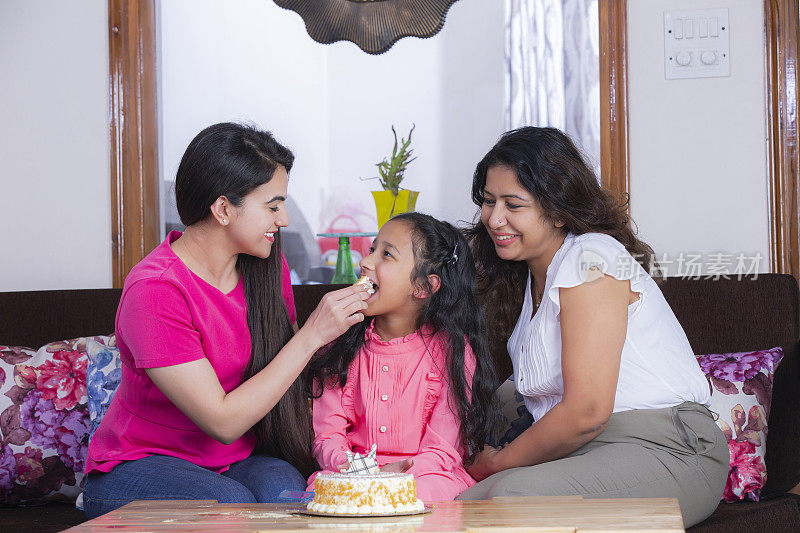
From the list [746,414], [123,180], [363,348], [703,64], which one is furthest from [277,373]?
[703,64]

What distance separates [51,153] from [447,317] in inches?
66.6

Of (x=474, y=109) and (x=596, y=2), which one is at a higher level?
(x=596, y=2)

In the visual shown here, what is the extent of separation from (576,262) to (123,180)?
5.97ft

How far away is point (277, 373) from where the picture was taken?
167cm

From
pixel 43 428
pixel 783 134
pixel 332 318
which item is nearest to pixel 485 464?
pixel 332 318

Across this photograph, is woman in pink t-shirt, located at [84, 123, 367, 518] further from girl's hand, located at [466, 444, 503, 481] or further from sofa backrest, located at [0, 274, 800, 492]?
sofa backrest, located at [0, 274, 800, 492]

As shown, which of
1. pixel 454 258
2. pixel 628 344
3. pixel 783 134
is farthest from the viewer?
pixel 783 134

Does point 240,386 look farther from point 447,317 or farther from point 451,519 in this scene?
point 451,519

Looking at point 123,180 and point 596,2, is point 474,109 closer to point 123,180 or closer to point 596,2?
point 596,2

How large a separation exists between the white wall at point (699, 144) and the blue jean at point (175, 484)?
1.57 m

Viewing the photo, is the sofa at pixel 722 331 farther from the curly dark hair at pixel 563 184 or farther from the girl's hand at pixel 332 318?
the girl's hand at pixel 332 318

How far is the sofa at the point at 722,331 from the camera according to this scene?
1.92 metres

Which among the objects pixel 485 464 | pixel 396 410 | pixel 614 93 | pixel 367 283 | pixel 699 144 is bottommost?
pixel 485 464

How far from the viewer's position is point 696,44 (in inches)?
107
